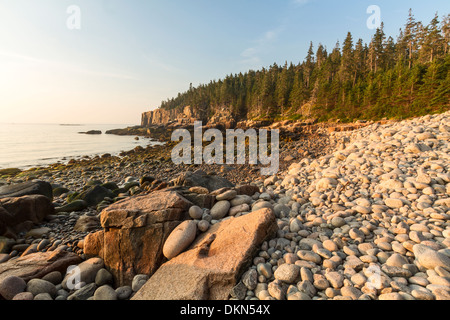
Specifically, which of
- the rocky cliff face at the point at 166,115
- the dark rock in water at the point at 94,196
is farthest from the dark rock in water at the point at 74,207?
the rocky cliff face at the point at 166,115

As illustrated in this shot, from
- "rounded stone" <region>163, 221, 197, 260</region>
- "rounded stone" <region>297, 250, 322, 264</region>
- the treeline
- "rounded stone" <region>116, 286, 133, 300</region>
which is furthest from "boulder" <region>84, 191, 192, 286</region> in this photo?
the treeline

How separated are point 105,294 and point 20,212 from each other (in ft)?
18.3

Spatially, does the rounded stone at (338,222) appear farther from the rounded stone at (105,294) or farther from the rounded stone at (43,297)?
the rounded stone at (43,297)

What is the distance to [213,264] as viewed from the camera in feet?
11.6

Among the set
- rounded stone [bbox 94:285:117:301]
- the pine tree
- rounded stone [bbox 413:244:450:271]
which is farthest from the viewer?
the pine tree

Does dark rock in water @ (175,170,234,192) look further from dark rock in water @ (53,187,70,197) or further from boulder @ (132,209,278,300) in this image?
dark rock in water @ (53,187,70,197)

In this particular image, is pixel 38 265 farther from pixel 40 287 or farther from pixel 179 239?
pixel 179 239

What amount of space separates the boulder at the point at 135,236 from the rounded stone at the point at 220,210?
28.4 inches

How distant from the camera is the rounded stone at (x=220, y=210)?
5285mm

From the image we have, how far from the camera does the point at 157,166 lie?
66.7ft

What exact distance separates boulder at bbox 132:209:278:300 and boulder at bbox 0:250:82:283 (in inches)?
96.8

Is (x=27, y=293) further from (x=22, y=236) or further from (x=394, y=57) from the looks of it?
(x=394, y=57)

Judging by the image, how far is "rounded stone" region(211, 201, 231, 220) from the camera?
5285mm

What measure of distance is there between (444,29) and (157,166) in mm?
72991
